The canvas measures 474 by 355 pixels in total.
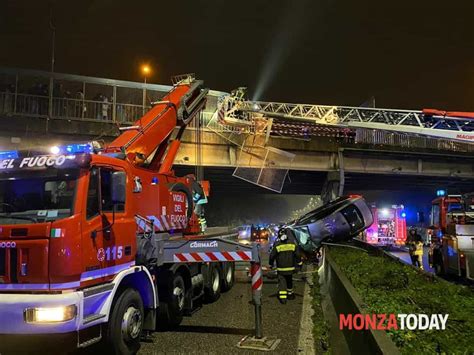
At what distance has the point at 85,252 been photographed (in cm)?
509

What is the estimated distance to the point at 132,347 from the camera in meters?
5.80

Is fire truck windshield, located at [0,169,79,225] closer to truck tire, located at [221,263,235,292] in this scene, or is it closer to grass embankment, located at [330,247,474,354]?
grass embankment, located at [330,247,474,354]

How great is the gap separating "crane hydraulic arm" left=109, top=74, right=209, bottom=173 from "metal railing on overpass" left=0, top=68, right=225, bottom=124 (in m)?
11.2

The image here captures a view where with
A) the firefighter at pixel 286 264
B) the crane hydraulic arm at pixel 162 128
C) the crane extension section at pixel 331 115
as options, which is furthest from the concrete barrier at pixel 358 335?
the crane extension section at pixel 331 115

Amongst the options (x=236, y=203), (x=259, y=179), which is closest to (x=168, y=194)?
(x=259, y=179)

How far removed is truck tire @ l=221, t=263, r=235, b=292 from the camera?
10.8 meters

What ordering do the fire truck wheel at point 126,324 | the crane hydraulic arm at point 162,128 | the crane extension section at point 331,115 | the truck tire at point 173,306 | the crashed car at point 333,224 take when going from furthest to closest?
1. the crane extension section at point 331,115
2. the crashed car at point 333,224
3. the crane hydraulic arm at point 162,128
4. the truck tire at point 173,306
5. the fire truck wheel at point 126,324

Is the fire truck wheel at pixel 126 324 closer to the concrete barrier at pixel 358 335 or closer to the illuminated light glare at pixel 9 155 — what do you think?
the illuminated light glare at pixel 9 155

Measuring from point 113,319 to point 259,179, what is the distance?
56.4 ft

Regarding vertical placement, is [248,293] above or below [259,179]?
below

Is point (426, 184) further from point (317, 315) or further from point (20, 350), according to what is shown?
point (20, 350)

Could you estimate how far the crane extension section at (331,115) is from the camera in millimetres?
16828

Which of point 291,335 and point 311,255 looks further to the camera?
point 311,255

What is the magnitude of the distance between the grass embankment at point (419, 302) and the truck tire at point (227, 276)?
303 centimetres
